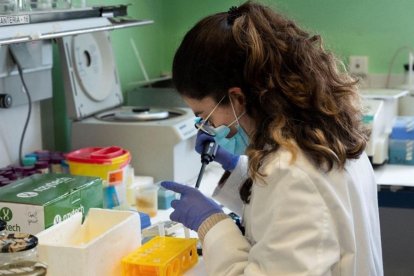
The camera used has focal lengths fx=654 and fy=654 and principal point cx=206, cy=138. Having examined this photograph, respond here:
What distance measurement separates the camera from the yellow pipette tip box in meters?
1.43

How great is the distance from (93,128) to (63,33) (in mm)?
661

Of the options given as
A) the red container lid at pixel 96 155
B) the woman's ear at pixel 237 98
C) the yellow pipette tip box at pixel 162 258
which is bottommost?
the yellow pipette tip box at pixel 162 258

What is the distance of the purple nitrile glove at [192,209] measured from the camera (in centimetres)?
150

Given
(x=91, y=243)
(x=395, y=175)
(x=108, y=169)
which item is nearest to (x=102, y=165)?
(x=108, y=169)

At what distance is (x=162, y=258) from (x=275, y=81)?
1.54ft

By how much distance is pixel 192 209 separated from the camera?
1.52 m

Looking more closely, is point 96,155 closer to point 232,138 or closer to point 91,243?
point 232,138

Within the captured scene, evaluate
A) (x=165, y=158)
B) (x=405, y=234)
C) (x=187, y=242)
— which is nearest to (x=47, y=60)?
(x=165, y=158)

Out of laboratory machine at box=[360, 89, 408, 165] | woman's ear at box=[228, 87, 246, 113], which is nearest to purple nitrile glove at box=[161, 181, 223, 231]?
woman's ear at box=[228, 87, 246, 113]

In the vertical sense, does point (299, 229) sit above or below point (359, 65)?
below

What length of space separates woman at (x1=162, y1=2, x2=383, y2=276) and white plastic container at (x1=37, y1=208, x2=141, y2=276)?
0.16 meters

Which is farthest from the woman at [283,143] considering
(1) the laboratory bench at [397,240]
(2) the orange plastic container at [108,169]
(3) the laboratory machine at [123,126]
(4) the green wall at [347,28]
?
(4) the green wall at [347,28]

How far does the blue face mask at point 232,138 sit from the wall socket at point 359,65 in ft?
5.16

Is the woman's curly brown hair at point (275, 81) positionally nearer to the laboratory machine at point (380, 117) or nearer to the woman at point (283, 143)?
the woman at point (283, 143)
